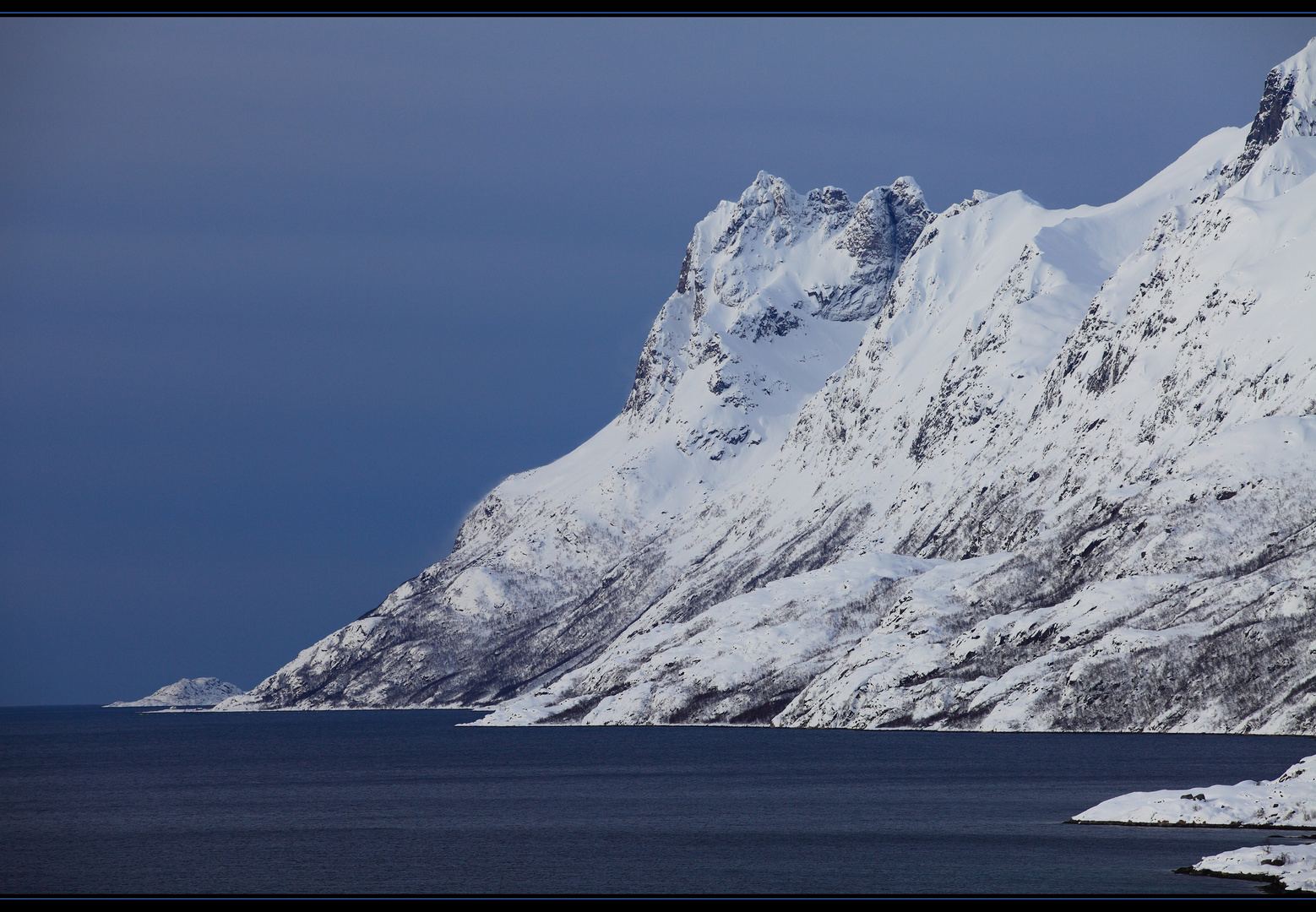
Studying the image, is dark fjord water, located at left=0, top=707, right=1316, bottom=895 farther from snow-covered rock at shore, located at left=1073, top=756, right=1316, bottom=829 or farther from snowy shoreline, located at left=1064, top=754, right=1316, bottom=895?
snow-covered rock at shore, located at left=1073, top=756, right=1316, bottom=829

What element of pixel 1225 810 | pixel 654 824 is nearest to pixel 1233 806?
pixel 1225 810

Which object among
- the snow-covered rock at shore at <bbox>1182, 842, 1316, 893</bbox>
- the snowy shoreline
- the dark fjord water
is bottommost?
the snow-covered rock at shore at <bbox>1182, 842, 1316, 893</bbox>

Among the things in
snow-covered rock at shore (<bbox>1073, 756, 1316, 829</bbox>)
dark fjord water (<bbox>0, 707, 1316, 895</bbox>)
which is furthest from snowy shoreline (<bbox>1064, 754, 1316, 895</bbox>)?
dark fjord water (<bbox>0, 707, 1316, 895</bbox>)

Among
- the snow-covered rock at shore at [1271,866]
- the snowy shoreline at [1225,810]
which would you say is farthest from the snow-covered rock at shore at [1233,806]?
the snow-covered rock at shore at [1271,866]

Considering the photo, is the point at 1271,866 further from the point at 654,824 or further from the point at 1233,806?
the point at 654,824

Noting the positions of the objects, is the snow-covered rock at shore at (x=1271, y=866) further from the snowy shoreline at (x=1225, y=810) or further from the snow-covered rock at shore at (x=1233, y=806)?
the snow-covered rock at shore at (x=1233, y=806)

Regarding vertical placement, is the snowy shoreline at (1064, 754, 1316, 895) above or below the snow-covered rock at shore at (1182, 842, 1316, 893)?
above
